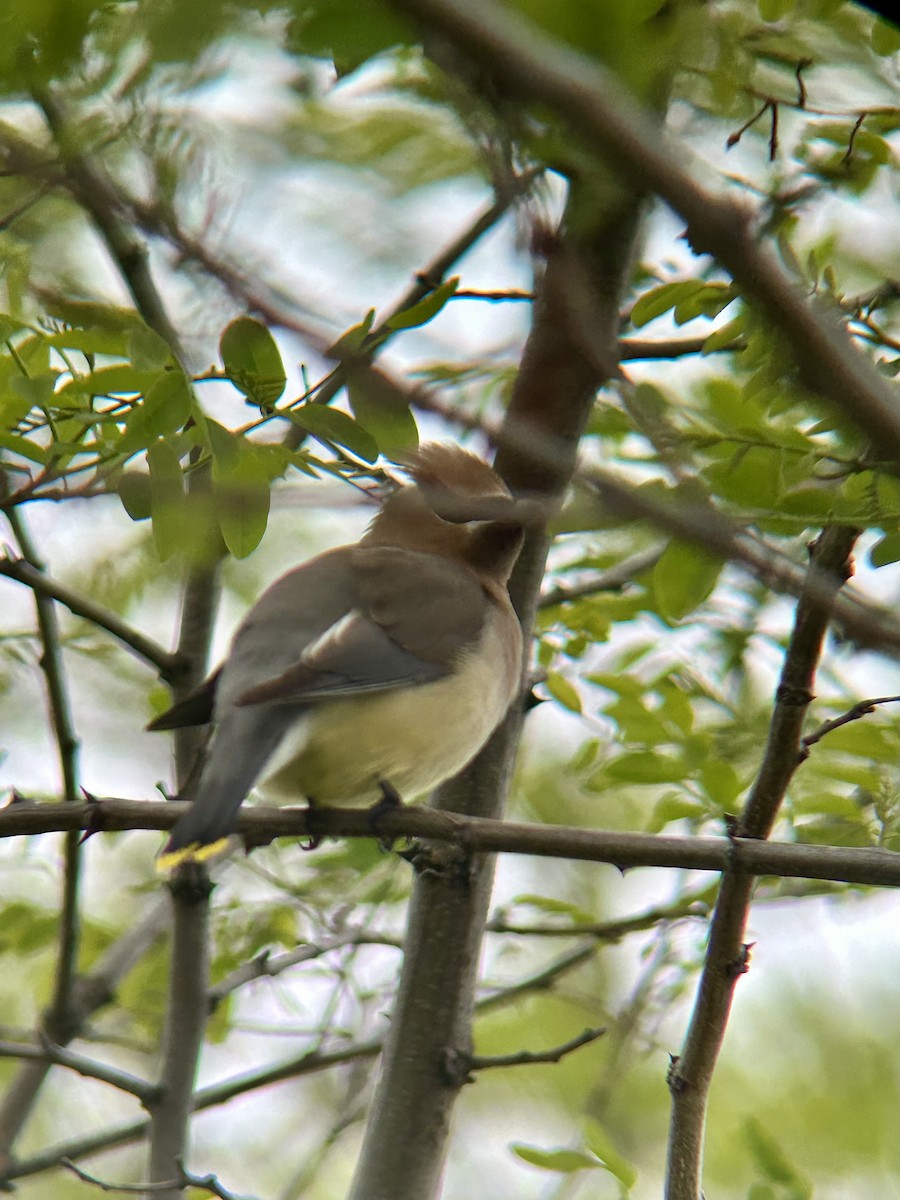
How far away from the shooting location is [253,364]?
2.52 m

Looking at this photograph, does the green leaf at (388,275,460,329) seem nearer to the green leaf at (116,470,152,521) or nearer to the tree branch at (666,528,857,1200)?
the green leaf at (116,470,152,521)

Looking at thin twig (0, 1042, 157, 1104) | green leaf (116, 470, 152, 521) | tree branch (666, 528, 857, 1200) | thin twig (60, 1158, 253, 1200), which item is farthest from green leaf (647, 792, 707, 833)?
green leaf (116, 470, 152, 521)

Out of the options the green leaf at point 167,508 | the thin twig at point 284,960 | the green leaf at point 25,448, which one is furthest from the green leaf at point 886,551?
the thin twig at point 284,960

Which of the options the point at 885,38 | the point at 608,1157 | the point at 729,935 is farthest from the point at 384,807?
the point at 885,38

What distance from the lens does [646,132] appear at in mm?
941

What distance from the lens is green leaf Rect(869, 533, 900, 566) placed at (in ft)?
8.39

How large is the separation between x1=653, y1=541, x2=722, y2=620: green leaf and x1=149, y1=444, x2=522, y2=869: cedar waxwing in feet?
1.60

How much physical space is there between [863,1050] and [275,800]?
5166 millimetres

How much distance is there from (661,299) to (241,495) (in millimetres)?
898

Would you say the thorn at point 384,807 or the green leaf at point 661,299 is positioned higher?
the green leaf at point 661,299

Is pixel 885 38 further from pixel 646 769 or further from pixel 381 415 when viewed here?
pixel 646 769

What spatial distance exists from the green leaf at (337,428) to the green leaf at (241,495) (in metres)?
0.11

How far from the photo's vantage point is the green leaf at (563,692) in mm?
4152

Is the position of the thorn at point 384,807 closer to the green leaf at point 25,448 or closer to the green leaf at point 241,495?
the green leaf at point 241,495
